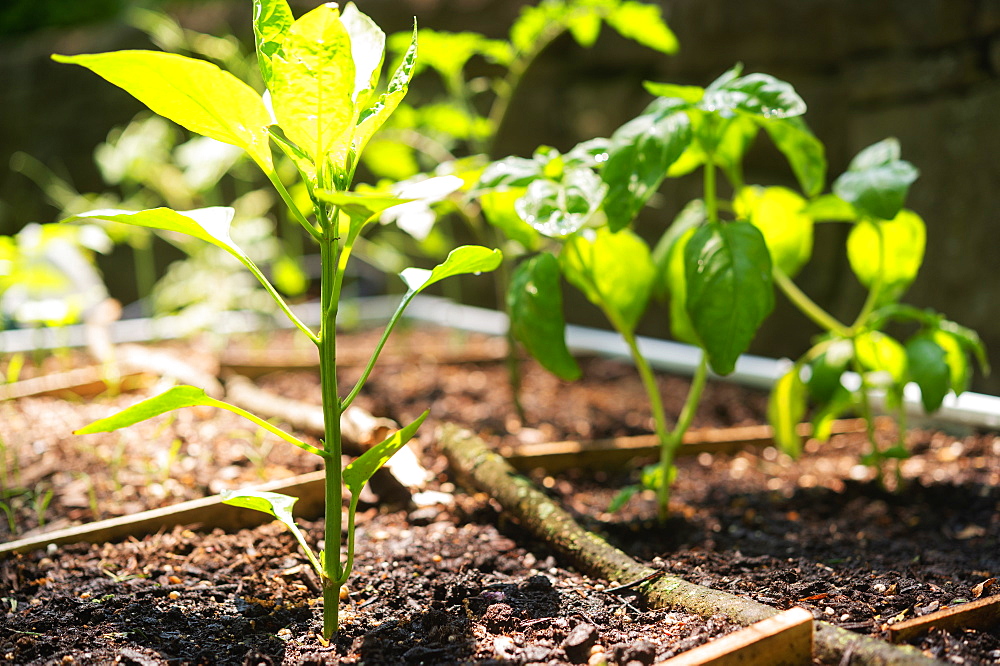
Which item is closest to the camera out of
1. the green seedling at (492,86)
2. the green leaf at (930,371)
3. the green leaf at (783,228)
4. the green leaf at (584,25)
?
the green leaf at (930,371)

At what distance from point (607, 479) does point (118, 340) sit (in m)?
2.02

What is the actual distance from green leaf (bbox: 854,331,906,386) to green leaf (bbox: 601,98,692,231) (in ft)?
1.84

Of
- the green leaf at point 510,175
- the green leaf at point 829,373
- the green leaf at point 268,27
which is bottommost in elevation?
the green leaf at point 829,373

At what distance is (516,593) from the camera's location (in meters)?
1.00

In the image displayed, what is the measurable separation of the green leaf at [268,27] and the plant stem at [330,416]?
0.54 ft

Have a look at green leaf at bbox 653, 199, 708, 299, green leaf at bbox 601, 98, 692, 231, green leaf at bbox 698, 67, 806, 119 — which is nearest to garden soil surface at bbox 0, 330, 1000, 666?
green leaf at bbox 653, 199, 708, 299

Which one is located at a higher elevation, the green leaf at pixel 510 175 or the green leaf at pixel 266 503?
the green leaf at pixel 510 175

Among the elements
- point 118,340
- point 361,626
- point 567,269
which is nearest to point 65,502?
point 361,626

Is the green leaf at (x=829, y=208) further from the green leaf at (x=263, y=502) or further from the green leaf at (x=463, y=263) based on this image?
the green leaf at (x=263, y=502)

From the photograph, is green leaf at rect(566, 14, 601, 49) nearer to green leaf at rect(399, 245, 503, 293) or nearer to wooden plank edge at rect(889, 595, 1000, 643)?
green leaf at rect(399, 245, 503, 293)

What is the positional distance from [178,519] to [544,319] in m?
0.66

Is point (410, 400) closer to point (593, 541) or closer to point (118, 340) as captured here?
point (593, 541)

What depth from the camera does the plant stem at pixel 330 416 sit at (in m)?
0.86

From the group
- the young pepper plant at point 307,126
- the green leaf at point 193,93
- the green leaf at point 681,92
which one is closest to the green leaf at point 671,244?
the green leaf at point 681,92
